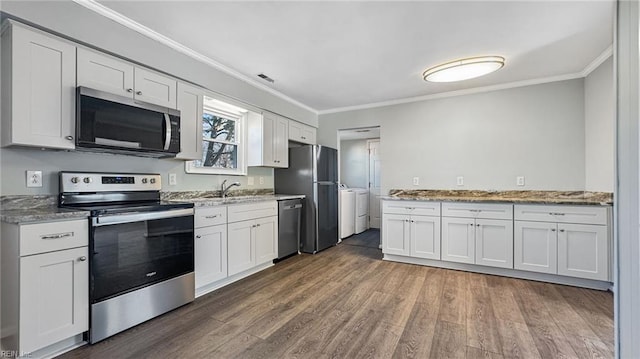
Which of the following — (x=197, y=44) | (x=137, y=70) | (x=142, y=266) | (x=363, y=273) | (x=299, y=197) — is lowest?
(x=363, y=273)

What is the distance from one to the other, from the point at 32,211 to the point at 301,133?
11.2ft

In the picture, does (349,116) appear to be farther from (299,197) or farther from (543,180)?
(543,180)

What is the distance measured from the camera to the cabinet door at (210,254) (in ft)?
8.51

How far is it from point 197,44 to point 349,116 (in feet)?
9.29

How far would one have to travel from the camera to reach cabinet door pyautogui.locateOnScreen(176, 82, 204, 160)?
2693mm

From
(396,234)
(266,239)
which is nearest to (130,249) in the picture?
(266,239)

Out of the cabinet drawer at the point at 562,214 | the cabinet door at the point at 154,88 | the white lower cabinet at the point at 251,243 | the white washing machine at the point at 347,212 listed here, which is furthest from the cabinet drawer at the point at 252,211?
the cabinet drawer at the point at 562,214

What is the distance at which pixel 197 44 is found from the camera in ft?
8.52

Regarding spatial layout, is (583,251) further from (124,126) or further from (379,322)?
(124,126)

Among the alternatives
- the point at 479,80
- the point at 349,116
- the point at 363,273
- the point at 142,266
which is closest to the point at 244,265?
the point at 142,266

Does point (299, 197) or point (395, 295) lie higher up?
point (299, 197)

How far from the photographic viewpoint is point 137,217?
2057 mm

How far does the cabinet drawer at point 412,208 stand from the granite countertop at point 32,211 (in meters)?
3.22

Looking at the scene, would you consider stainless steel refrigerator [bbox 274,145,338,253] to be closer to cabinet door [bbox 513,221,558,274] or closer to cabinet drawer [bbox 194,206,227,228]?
cabinet drawer [bbox 194,206,227,228]
